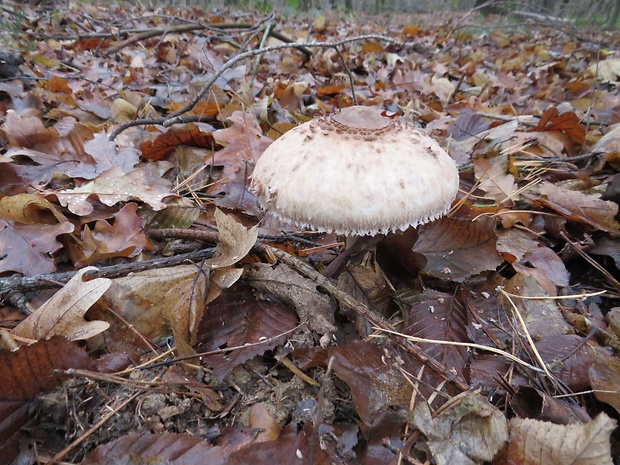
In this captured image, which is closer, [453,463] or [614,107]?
[453,463]

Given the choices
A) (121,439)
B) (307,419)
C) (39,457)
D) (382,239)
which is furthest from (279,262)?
(39,457)

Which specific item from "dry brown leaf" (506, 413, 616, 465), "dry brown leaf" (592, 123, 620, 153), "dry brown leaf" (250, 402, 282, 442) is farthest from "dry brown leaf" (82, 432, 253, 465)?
"dry brown leaf" (592, 123, 620, 153)

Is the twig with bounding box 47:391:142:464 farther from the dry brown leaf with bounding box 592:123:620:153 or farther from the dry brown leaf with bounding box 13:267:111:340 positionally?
the dry brown leaf with bounding box 592:123:620:153

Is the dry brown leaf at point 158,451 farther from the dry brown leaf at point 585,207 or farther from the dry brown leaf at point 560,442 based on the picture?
the dry brown leaf at point 585,207

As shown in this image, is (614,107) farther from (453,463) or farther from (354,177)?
(453,463)

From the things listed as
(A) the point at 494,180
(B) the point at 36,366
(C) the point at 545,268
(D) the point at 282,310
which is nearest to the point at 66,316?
(B) the point at 36,366

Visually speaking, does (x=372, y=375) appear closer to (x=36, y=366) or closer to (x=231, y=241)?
(x=231, y=241)
